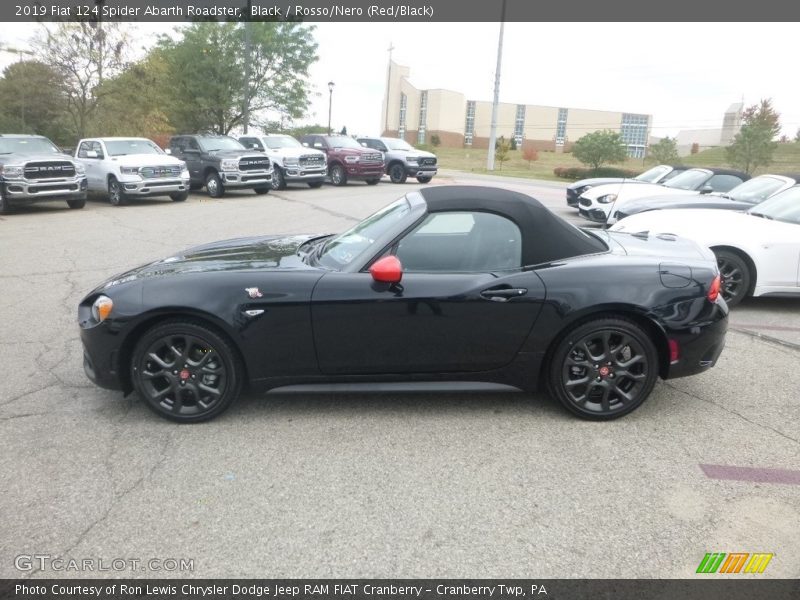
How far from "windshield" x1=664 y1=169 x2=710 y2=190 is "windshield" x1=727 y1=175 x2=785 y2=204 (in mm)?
2502

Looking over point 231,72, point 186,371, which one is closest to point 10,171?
point 186,371

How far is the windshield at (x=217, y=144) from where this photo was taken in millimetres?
19188

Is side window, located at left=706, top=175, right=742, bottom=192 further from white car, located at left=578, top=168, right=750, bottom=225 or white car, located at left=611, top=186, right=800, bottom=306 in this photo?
white car, located at left=611, top=186, right=800, bottom=306

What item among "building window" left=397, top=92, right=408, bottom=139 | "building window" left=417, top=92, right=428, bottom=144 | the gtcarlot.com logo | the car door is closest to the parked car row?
the car door

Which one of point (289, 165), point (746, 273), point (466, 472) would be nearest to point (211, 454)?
point (466, 472)

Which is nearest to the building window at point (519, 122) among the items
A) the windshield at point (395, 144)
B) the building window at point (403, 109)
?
the building window at point (403, 109)

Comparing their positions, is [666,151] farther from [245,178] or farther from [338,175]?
[245,178]

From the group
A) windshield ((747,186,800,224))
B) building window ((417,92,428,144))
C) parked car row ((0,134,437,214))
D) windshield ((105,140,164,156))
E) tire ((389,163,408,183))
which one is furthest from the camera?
building window ((417,92,428,144))

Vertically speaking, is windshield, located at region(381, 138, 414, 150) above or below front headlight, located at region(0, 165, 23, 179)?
above

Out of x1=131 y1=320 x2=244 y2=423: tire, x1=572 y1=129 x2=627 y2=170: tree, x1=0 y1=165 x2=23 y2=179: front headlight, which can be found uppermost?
x1=572 y1=129 x2=627 y2=170: tree

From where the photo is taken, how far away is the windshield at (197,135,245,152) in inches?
755

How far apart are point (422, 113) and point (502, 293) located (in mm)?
100569

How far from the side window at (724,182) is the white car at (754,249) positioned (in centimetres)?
526

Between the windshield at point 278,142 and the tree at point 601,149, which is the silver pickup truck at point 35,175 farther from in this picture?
the tree at point 601,149
